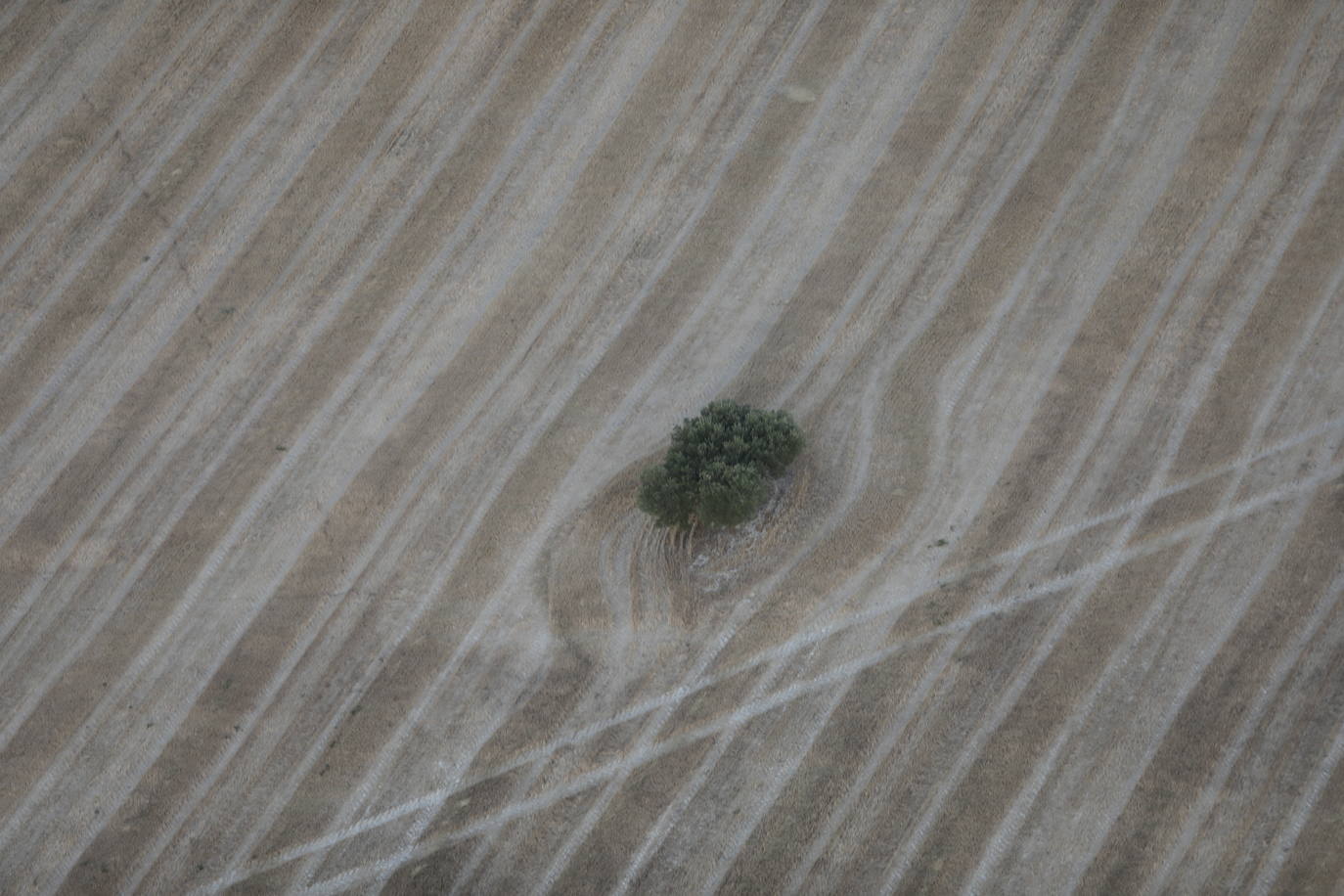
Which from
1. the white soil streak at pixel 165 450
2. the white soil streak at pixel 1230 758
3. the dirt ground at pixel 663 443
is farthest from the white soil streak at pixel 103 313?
the white soil streak at pixel 1230 758

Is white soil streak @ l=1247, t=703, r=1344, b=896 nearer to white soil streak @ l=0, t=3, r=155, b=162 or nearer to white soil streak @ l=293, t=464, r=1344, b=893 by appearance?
white soil streak @ l=293, t=464, r=1344, b=893

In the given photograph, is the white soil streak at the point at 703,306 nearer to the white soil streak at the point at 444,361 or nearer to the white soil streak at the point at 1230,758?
the white soil streak at the point at 444,361

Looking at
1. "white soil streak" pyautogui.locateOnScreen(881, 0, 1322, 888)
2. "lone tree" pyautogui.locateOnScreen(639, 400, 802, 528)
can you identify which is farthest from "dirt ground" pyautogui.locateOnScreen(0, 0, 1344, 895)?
"lone tree" pyautogui.locateOnScreen(639, 400, 802, 528)

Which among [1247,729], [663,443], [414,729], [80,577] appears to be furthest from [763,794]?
[80,577]

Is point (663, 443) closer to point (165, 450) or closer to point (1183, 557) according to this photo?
point (1183, 557)

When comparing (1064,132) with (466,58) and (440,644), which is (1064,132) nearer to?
(466,58)
